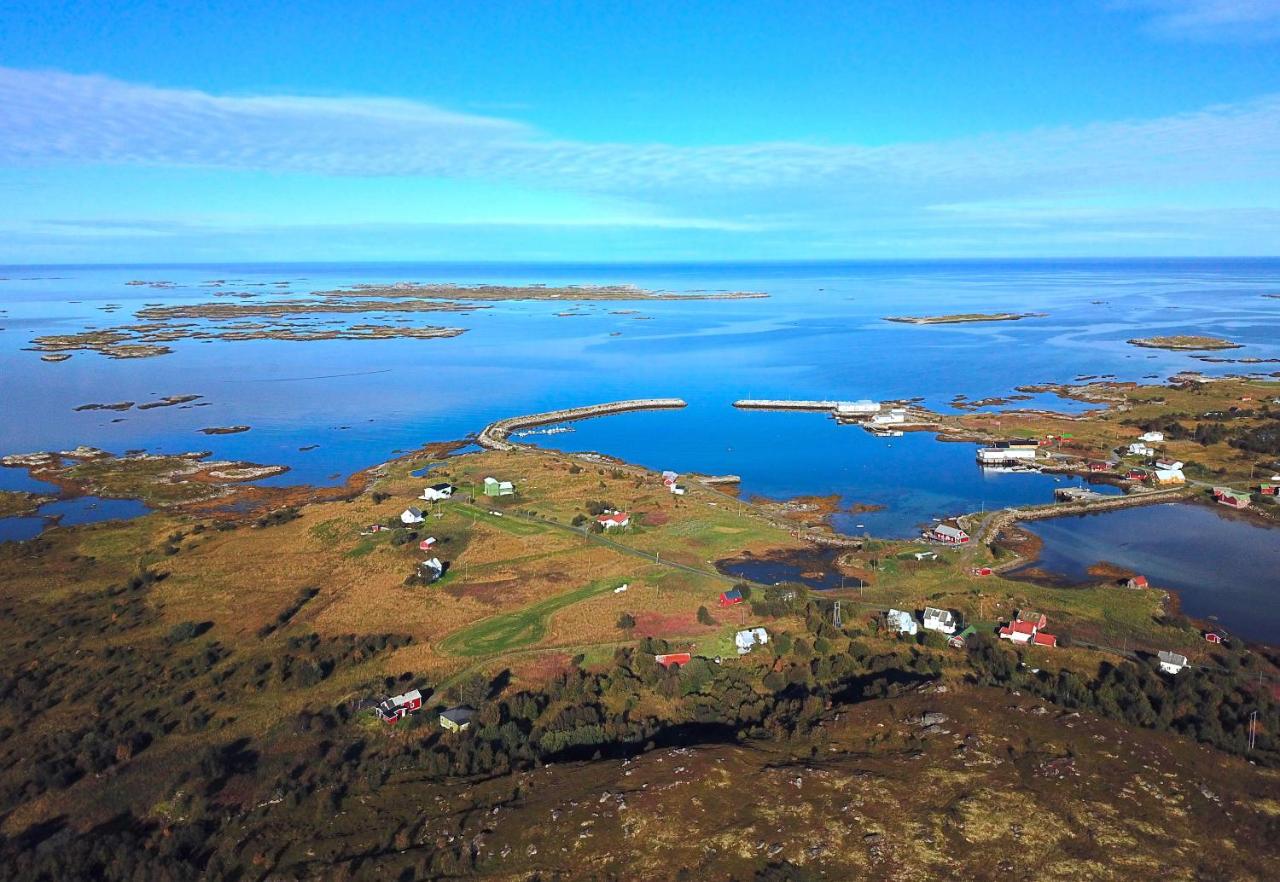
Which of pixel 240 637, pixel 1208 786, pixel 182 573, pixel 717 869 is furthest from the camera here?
pixel 182 573

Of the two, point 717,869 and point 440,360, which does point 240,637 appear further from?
point 440,360

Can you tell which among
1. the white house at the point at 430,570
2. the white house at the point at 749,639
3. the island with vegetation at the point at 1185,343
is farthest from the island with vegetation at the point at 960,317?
the white house at the point at 749,639

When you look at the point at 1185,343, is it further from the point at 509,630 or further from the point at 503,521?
the point at 509,630

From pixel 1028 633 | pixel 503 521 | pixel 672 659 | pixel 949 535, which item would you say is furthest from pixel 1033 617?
pixel 503 521

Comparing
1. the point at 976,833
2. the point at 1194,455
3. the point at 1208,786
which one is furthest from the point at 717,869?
the point at 1194,455

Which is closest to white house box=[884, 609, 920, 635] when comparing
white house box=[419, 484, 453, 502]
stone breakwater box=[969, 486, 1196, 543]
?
stone breakwater box=[969, 486, 1196, 543]

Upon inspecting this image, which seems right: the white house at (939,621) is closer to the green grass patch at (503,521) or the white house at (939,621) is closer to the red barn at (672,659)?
the red barn at (672,659)
